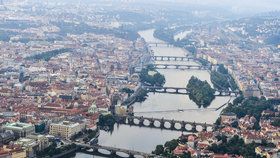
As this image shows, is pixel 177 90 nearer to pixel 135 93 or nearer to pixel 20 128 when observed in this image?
pixel 135 93

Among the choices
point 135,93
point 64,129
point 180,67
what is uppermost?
point 64,129

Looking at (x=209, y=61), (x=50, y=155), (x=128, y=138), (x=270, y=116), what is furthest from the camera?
(x=209, y=61)

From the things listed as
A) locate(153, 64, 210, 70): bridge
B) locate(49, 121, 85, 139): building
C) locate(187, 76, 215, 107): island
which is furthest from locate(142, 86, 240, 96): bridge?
locate(49, 121, 85, 139): building

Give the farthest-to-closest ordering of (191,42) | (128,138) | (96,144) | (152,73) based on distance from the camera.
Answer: (191,42)
(152,73)
(128,138)
(96,144)

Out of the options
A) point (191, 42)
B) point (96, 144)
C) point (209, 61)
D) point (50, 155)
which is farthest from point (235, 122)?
point (191, 42)

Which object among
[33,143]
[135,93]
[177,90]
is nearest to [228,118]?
[135,93]

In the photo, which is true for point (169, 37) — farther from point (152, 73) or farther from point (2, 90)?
point (2, 90)
